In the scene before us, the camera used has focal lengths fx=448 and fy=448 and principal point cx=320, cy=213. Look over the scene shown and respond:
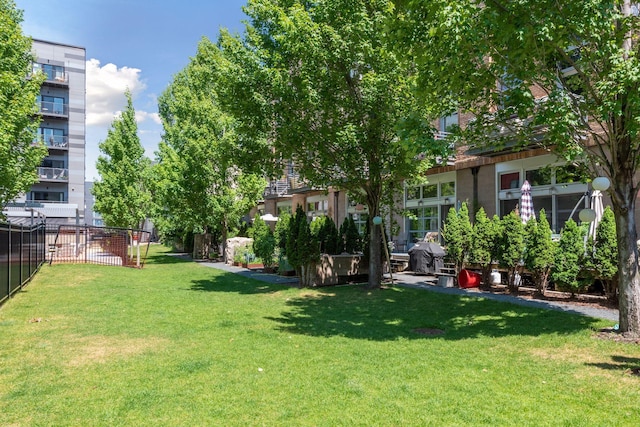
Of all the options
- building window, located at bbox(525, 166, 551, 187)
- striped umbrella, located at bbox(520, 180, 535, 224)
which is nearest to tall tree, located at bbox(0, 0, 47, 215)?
striped umbrella, located at bbox(520, 180, 535, 224)

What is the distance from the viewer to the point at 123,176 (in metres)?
30.8

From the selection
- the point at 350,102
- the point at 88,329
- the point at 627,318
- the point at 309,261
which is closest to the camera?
the point at 627,318

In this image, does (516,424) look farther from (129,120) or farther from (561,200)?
(129,120)

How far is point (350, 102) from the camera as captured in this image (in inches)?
487

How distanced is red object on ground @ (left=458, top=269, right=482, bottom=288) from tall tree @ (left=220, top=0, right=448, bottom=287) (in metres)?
2.37

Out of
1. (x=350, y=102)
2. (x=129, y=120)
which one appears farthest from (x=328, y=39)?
(x=129, y=120)

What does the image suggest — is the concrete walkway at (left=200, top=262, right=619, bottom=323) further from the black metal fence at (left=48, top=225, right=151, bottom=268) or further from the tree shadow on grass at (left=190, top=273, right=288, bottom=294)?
the black metal fence at (left=48, top=225, right=151, bottom=268)

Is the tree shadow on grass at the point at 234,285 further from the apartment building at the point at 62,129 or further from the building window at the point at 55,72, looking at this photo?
the building window at the point at 55,72

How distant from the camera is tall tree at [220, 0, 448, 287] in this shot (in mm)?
11539

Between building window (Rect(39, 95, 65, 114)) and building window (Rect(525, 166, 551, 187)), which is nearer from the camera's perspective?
building window (Rect(525, 166, 551, 187))

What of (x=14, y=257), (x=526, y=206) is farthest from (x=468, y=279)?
(x=14, y=257)

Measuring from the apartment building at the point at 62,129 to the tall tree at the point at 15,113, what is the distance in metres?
32.7

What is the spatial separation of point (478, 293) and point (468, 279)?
1.08 m

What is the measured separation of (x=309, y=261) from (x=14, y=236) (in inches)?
307
